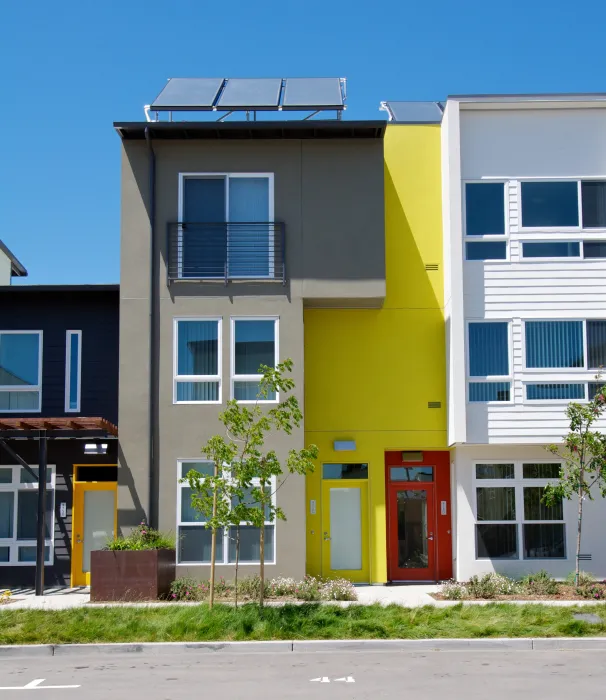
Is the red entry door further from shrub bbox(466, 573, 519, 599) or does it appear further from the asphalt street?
the asphalt street

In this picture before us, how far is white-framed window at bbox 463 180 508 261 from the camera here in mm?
20078

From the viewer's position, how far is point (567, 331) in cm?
1980

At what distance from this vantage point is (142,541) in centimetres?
1781

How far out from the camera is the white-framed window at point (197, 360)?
19062 mm

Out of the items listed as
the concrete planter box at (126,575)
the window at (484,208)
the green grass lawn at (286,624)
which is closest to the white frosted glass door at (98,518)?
the concrete planter box at (126,575)

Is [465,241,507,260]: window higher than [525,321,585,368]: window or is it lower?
higher

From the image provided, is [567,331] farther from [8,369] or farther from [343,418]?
[8,369]

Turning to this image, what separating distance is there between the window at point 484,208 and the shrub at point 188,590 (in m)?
9.05

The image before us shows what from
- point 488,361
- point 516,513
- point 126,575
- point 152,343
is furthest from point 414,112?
point 126,575

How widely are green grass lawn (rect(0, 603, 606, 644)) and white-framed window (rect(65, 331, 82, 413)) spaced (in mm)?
6375

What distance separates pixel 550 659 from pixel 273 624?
384 cm

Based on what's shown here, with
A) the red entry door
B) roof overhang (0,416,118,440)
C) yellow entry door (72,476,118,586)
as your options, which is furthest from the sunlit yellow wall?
roof overhang (0,416,118,440)

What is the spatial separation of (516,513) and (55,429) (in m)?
9.44

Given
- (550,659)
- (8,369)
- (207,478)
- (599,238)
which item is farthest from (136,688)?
(599,238)
